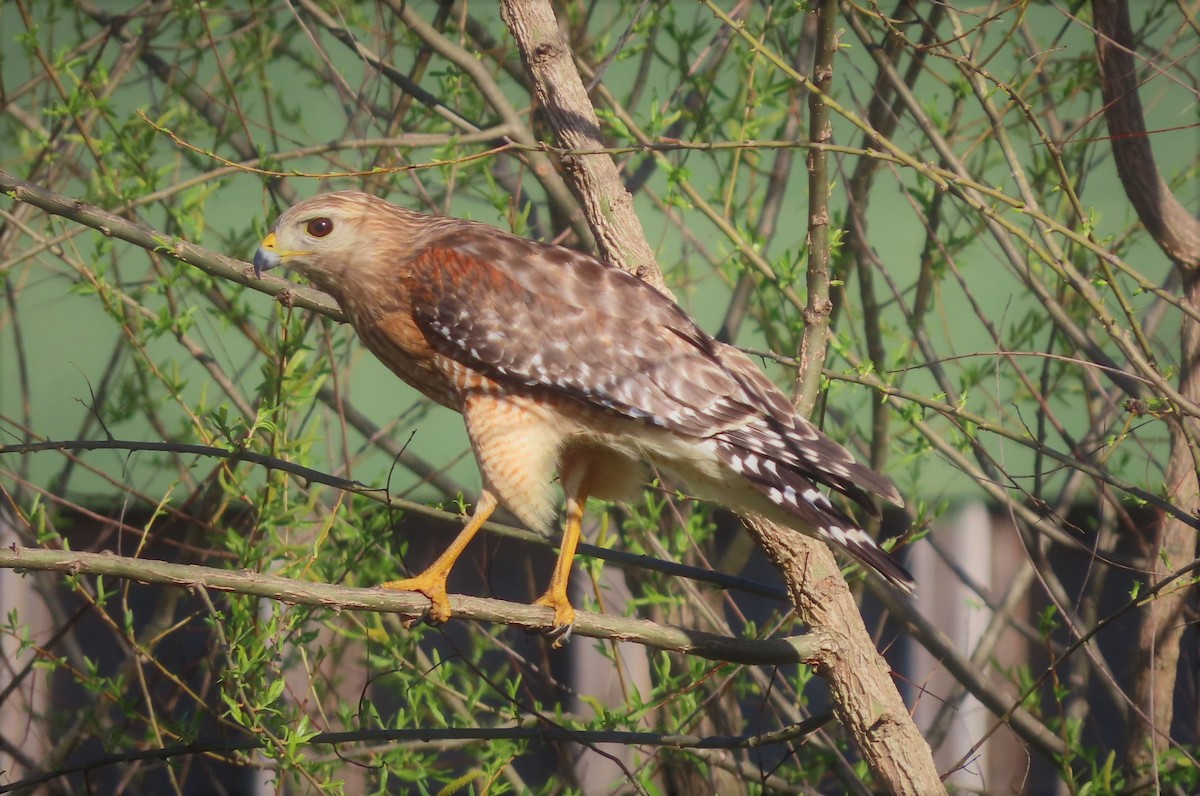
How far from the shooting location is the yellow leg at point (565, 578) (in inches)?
107

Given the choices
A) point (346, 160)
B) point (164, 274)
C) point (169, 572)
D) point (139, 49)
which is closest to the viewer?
point (169, 572)

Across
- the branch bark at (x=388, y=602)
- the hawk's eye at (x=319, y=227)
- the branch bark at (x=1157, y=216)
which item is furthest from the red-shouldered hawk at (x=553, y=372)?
the branch bark at (x=1157, y=216)

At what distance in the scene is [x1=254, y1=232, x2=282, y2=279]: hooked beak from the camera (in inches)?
118

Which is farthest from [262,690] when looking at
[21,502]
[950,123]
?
[950,123]

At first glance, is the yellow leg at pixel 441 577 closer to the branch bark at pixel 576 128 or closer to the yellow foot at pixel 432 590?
the yellow foot at pixel 432 590

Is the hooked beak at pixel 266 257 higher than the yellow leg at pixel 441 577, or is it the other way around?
the hooked beak at pixel 266 257

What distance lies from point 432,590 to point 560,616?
320mm

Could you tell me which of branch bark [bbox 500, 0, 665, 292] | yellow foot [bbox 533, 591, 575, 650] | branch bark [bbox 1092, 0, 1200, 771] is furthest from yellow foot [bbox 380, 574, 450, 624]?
branch bark [bbox 1092, 0, 1200, 771]

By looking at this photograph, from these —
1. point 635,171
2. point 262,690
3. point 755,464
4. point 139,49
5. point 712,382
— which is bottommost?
point 262,690

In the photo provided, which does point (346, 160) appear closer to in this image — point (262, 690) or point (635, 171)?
point (635, 171)

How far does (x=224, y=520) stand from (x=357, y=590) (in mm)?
2444

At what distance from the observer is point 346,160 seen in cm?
492

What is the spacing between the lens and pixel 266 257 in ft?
10.2

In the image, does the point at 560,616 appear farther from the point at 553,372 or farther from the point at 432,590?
the point at 553,372
